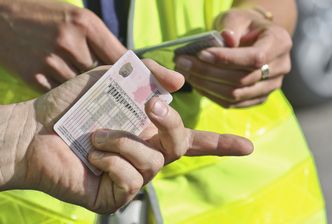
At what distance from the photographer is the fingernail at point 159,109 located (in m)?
1.25

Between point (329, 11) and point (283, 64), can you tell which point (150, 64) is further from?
point (329, 11)

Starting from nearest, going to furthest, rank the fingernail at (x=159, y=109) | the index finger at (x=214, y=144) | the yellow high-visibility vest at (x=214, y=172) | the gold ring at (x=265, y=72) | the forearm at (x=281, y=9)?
the fingernail at (x=159, y=109), the index finger at (x=214, y=144), the yellow high-visibility vest at (x=214, y=172), the gold ring at (x=265, y=72), the forearm at (x=281, y=9)

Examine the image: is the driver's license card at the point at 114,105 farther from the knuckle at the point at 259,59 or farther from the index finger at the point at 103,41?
the knuckle at the point at 259,59

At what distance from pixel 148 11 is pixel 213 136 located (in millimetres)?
325

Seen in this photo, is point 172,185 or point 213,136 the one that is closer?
point 213,136

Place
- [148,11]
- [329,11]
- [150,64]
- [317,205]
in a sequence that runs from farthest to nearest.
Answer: [329,11], [317,205], [148,11], [150,64]

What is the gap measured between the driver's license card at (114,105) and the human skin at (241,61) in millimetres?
310

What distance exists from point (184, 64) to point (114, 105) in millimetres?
341

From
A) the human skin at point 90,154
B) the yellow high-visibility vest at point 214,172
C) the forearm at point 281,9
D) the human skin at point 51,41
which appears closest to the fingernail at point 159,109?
the human skin at point 90,154

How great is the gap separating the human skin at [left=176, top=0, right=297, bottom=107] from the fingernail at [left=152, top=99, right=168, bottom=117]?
1.09 ft

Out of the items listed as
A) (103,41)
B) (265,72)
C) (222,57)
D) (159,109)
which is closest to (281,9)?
(265,72)

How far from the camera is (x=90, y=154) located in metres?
1.29

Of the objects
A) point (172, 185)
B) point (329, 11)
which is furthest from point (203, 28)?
point (329, 11)

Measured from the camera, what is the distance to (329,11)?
363 cm
